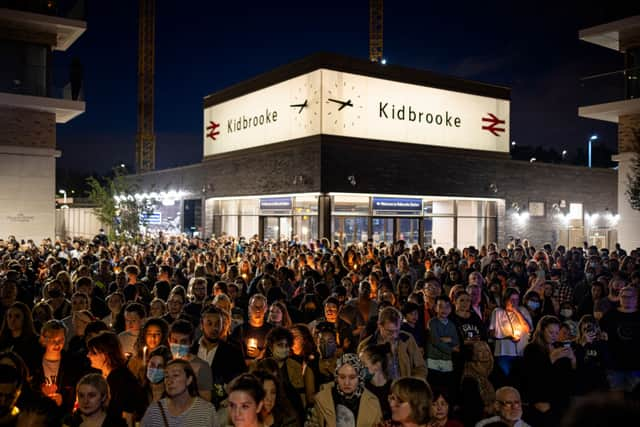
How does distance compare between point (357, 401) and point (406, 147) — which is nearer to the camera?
point (357, 401)

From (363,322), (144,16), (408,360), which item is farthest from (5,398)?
(144,16)

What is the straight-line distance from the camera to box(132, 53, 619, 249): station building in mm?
25375

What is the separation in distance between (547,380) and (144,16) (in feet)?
297

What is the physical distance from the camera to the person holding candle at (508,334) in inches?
309

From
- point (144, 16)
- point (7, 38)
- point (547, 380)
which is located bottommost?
point (547, 380)

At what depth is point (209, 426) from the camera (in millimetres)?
4578

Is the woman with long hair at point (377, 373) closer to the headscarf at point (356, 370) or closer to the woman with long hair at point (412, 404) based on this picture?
the headscarf at point (356, 370)

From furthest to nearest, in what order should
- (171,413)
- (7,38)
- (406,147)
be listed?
(406,147) → (7,38) → (171,413)

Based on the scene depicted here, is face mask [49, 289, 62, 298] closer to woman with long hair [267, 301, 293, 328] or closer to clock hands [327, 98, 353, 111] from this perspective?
woman with long hair [267, 301, 293, 328]

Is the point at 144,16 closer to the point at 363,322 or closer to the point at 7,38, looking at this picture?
the point at 7,38

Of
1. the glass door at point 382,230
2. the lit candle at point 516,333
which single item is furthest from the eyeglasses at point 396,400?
the glass door at point 382,230

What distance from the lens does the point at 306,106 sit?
25781 mm

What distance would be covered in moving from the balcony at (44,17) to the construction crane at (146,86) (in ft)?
204

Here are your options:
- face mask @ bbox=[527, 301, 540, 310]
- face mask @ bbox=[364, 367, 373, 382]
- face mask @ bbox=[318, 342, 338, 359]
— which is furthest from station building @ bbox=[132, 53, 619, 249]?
face mask @ bbox=[364, 367, 373, 382]
